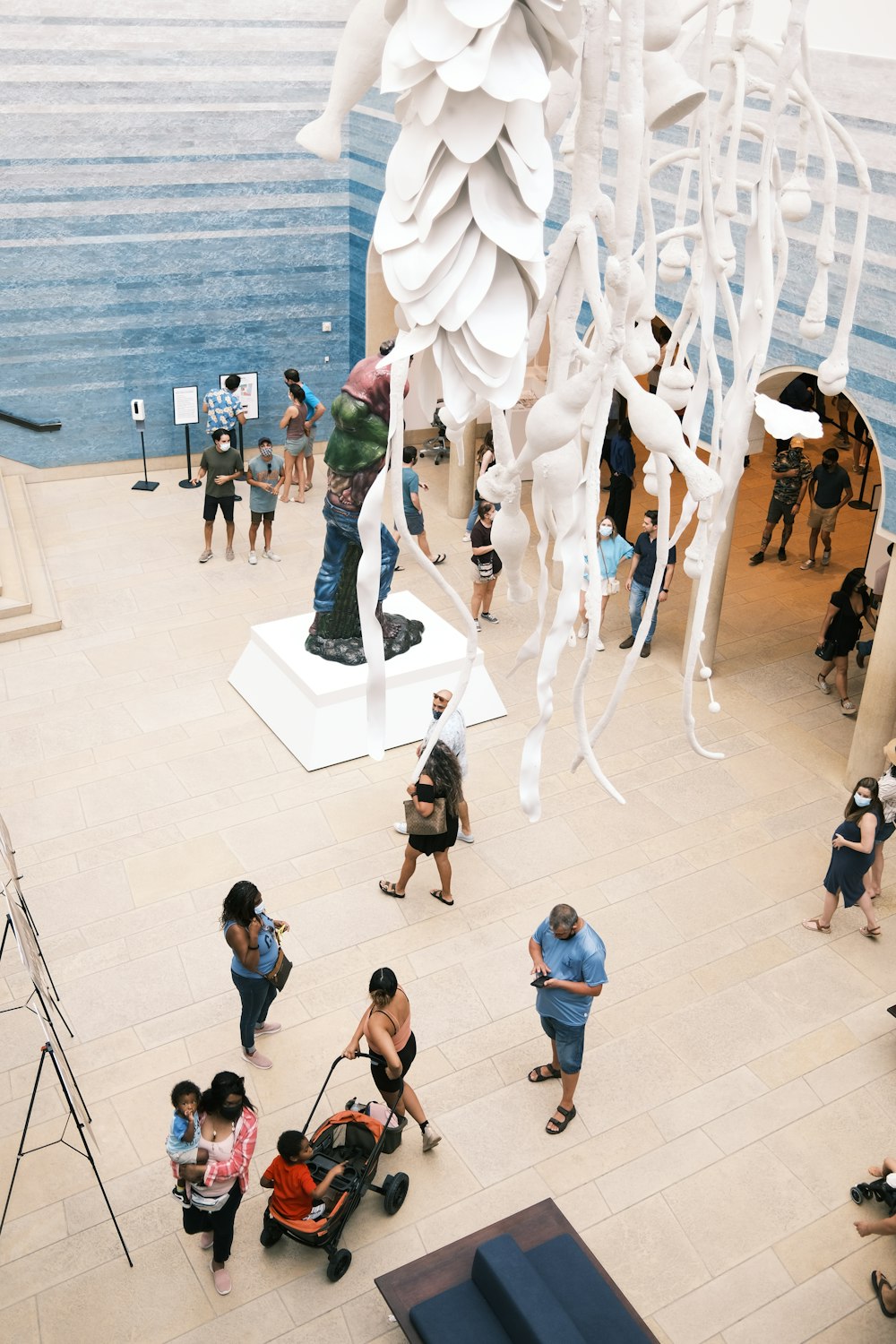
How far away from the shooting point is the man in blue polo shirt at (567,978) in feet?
19.7

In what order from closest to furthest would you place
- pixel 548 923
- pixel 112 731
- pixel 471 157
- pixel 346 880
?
pixel 471 157
pixel 548 923
pixel 346 880
pixel 112 731

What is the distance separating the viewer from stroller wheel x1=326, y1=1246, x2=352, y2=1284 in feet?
18.2

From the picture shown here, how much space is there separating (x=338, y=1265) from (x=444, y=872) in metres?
2.64

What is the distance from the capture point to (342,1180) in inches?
223

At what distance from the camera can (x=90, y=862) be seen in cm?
818

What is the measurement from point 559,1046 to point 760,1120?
4.06ft

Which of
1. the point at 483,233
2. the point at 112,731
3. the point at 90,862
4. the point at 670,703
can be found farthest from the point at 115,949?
the point at 483,233

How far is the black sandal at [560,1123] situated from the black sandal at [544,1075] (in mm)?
252

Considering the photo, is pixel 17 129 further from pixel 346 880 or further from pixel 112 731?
pixel 346 880

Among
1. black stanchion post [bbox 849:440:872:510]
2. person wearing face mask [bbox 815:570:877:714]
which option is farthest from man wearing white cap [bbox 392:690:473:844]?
black stanchion post [bbox 849:440:872:510]

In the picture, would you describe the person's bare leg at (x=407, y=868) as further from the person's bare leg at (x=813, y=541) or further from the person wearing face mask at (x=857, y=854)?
the person's bare leg at (x=813, y=541)

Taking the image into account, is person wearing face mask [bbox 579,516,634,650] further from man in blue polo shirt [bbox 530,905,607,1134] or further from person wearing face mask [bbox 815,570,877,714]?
man in blue polo shirt [bbox 530,905,607,1134]

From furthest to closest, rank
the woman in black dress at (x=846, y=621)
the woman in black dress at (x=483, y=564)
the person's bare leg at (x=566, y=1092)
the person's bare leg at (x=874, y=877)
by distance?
→ the woman in black dress at (x=483, y=564)
the woman in black dress at (x=846, y=621)
the person's bare leg at (x=874, y=877)
the person's bare leg at (x=566, y=1092)

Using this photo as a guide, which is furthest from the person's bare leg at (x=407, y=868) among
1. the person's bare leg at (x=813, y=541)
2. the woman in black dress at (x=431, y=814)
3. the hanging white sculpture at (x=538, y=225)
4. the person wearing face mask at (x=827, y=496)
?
the person's bare leg at (x=813, y=541)
